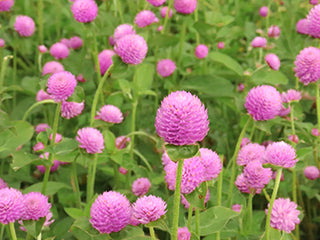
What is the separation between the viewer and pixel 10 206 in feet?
3.20

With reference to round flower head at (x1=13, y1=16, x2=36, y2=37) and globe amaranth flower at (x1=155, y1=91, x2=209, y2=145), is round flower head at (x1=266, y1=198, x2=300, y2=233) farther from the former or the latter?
round flower head at (x1=13, y1=16, x2=36, y2=37)

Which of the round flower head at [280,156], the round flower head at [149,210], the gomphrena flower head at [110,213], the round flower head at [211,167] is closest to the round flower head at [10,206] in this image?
the gomphrena flower head at [110,213]

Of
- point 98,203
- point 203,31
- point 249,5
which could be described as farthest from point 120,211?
point 249,5

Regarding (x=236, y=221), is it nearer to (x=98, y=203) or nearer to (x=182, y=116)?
(x=98, y=203)

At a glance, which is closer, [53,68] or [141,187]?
[141,187]

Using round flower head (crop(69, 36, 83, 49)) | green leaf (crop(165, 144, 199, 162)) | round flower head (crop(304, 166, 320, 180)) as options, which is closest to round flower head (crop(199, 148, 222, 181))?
green leaf (crop(165, 144, 199, 162))

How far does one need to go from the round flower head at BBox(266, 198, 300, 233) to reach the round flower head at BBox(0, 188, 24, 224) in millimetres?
535

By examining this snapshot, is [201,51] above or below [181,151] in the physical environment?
above

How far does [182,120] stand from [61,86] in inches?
21.9

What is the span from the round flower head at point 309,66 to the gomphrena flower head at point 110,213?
657 mm

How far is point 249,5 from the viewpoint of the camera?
2.85 m

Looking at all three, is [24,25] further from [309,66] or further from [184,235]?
[184,235]

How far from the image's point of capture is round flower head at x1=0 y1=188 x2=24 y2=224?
97 cm

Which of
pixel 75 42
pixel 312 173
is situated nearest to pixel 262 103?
pixel 312 173
